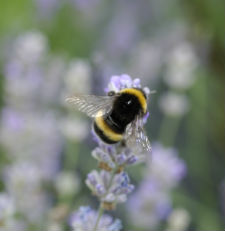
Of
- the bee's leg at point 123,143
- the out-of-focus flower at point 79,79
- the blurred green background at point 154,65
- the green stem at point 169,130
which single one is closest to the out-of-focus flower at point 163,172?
the blurred green background at point 154,65

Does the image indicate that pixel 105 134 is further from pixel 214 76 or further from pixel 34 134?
pixel 214 76

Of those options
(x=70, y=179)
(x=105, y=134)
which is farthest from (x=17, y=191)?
(x=105, y=134)

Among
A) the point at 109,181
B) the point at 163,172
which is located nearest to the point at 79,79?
the point at 163,172

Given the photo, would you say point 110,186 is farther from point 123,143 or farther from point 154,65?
point 154,65

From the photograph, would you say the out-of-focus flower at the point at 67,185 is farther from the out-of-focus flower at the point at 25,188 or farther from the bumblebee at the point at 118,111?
the bumblebee at the point at 118,111

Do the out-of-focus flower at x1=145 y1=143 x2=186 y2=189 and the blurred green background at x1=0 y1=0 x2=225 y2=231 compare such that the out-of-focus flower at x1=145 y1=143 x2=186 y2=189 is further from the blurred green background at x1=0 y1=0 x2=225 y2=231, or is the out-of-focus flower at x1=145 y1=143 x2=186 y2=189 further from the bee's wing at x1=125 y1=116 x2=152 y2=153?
the bee's wing at x1=125 y1=116 x2=152 y2=153

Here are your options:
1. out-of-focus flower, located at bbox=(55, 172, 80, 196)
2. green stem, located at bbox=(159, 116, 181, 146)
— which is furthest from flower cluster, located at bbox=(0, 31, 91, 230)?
green stem, located at bbox=(159, 116, 181, 146)

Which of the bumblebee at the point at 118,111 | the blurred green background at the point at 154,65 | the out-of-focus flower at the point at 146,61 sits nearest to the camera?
the bumblebee at the point at 118,111
